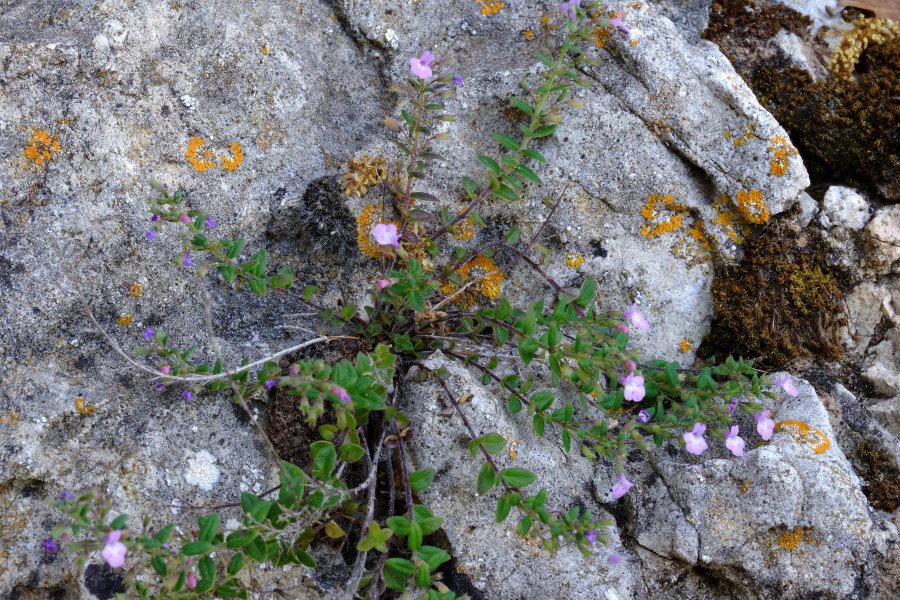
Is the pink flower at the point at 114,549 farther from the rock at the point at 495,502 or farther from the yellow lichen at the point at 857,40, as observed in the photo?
the yellow lichen at the point at 857,40

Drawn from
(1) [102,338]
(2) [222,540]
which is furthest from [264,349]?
(2) [222,540]

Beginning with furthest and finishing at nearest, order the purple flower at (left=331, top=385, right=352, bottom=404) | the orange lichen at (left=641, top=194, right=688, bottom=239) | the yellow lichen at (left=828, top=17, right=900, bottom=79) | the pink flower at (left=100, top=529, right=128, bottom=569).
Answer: the yellow lichen at (left=828, top=17, right=900, bottom=79) → the orange lichen at (left=641, top=194, right=688, bottom=239) → the purple flower at (left=331, top=385, right=352, bottom=404) → the pink flower at (left=100, top=529, right=128, bottom=569)

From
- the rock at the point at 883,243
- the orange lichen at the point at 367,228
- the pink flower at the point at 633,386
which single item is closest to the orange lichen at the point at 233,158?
the orange lichen at the point at 367,228

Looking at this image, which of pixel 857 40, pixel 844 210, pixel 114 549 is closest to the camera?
pixel 114 549

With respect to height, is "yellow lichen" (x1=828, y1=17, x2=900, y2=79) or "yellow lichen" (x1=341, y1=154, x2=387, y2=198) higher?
"yellow lichen" (x1=828, y1=17, x2=900, y2=79)

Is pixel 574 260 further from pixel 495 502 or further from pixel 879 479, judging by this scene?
pixel 879 479

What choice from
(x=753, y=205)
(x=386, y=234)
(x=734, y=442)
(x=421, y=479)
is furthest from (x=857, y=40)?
(x=421, y=479)

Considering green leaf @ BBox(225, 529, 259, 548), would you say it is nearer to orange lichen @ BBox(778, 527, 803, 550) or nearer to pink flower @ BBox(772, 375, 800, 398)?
orange lichen @ BBox(778, 527, 803, 550)

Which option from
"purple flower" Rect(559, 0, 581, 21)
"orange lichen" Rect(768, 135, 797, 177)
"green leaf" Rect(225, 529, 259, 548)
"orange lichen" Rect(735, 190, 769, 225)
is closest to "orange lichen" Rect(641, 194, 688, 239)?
"orange lichen" Rect(735, 190, 769, 225)
